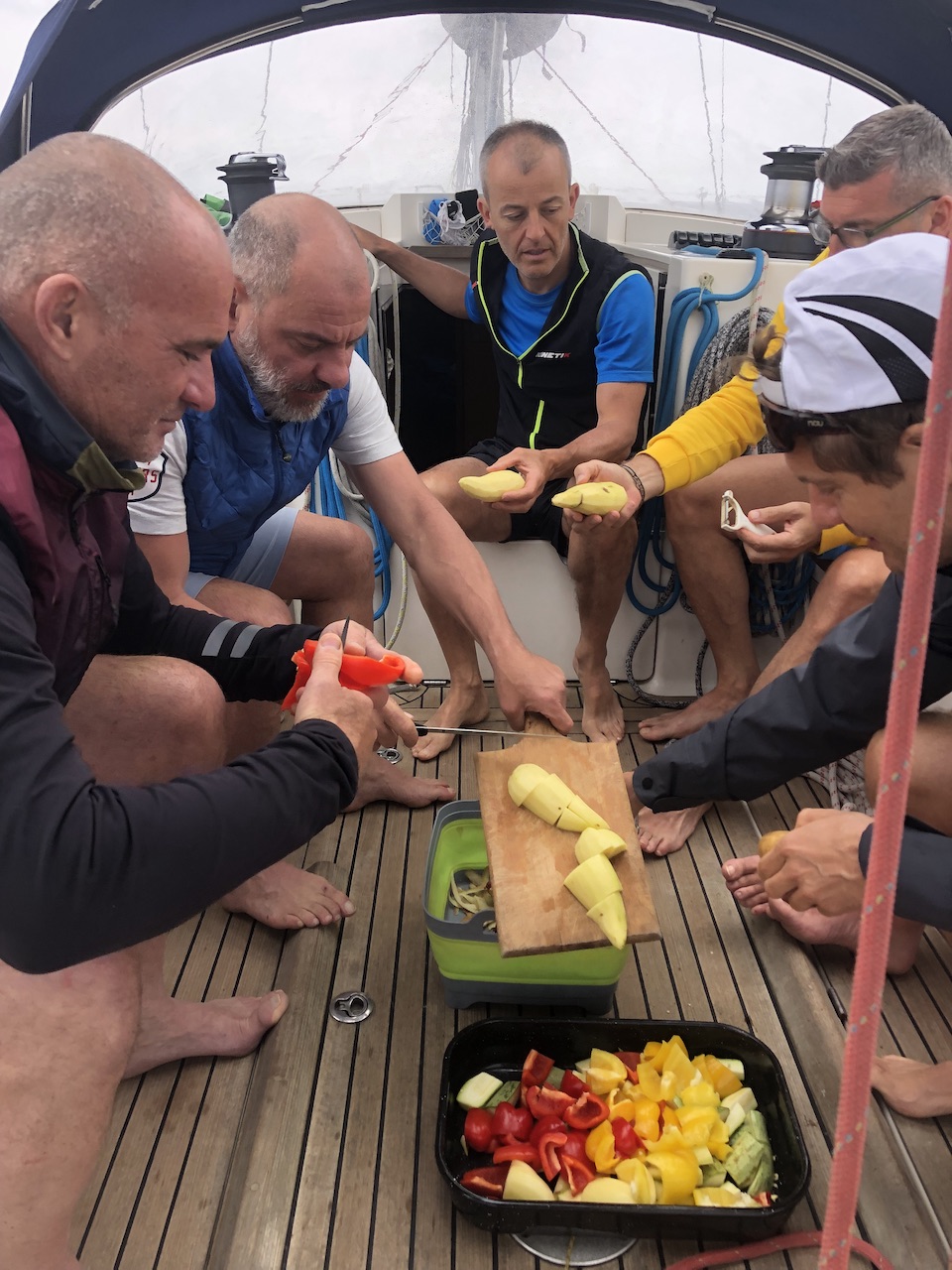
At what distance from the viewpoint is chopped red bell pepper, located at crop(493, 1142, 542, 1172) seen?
1.30 meters

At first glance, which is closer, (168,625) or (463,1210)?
(463,1210)

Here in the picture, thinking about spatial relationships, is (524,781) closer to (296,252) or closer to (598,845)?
(598,845)

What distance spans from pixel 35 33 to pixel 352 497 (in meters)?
1.45

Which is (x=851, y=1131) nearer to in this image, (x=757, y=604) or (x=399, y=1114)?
(x=399, y=1114)

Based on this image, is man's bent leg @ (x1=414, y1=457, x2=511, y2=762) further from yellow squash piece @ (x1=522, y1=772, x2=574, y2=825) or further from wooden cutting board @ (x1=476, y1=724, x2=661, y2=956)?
yellow squash piece @ (x1=522, y1=772, x2=574, y2=825)

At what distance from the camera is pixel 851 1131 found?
24.3 inches

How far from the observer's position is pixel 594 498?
2068mm

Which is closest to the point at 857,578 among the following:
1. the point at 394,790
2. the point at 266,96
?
the point at 394,790

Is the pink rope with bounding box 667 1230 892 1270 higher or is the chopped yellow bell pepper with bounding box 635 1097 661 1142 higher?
the chopped yellow bell pepper with bounding box 635 1097 661 1142

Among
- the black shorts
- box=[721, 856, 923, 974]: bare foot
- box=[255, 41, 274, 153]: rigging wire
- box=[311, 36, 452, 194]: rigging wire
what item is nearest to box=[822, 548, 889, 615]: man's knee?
box=[721, 856, 923, 974]: bare foot

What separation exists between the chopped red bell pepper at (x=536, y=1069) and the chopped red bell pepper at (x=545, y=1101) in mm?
24

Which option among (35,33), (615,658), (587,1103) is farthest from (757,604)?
(35,33)

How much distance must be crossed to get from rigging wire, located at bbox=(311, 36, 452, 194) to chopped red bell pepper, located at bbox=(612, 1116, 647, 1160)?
12.2ft

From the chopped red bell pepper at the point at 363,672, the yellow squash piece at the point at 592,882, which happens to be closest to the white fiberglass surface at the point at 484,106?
the chopped red bell pepper at the point at 363,672
